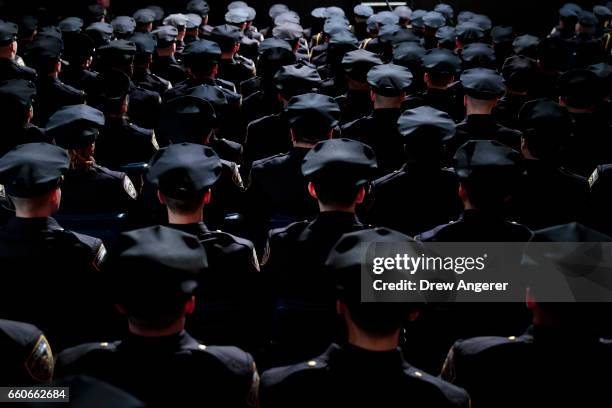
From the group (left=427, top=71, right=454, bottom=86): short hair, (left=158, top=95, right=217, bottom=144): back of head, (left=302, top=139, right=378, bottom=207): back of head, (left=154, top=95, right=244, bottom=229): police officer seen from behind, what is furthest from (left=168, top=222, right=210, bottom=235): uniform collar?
(left=427, top=71, right=454, bottom=86): short hair

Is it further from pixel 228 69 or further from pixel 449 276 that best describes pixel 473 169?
pixel 228 69

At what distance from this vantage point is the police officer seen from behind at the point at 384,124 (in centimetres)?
482

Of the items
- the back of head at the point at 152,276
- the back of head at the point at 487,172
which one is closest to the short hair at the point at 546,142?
the back of head at the point at 487,172

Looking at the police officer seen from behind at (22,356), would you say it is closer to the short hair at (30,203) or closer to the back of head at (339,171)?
the short hair at (30,203)

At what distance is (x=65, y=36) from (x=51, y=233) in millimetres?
4948

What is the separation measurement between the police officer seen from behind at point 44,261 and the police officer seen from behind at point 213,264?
50 cm

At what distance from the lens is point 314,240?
3025 millimetres

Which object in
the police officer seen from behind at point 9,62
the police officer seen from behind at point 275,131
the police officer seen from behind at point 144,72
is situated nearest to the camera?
the police officer seen from behind at point 275,131

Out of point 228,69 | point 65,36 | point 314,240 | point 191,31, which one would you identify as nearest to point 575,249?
point 314,240

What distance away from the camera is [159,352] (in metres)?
2.12

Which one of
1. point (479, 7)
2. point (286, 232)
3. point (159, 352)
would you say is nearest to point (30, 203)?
point (286, 232)

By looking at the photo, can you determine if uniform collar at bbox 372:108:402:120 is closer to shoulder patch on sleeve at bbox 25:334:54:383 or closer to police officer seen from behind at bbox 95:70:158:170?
police officer seen from behind at bbox 95:70:158:170

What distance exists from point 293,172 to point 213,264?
1.20 m

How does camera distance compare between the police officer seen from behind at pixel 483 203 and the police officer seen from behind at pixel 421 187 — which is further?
the police officer seen from behind at pixel 421 187
